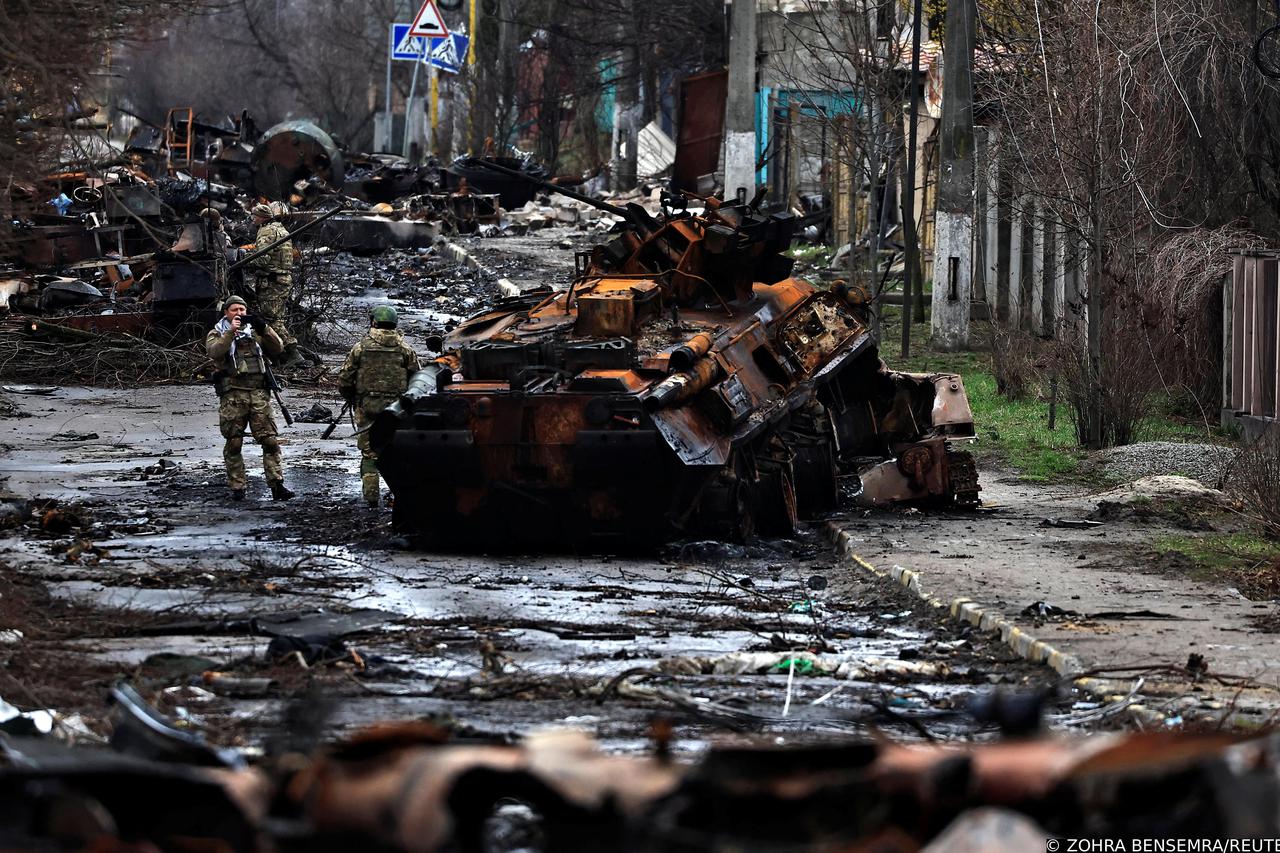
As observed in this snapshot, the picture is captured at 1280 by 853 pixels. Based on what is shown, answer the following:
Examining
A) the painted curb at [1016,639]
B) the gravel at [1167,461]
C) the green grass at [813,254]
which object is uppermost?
the green grass at [813,254]

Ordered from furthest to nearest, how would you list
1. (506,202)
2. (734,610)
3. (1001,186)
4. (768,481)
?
1. (506,202)
2. (1001,186)
3. (768,481)
4. (734,610)

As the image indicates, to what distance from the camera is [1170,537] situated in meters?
14.1

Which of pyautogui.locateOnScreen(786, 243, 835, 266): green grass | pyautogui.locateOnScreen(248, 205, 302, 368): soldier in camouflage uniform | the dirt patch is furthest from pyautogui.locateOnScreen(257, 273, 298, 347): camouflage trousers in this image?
pyautogui.locateOnScreen(786, 243, 835, 266): green grass

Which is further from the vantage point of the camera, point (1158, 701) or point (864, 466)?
point (864, 466)

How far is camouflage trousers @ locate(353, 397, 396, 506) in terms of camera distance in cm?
1568

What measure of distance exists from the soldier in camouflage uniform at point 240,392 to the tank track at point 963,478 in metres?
5.96

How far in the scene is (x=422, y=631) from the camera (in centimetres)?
1065

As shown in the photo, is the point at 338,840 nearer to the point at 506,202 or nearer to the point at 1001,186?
the point at 1001,186

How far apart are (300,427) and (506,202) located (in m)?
25.6

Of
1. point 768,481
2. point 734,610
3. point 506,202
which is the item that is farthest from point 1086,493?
point 506,202

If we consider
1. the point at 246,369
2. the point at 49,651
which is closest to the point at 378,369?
the point at 246,369

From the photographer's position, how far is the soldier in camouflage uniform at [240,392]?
16094 millimetres

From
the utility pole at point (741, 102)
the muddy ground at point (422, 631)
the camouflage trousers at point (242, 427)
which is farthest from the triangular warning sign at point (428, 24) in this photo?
the camouflage trousers at point (242, 427)

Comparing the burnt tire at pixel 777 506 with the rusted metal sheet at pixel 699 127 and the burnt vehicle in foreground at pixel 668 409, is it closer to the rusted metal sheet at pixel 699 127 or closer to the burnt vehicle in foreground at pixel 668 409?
the burnt vehicle in foreground at pixel 668 409
